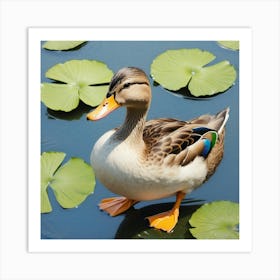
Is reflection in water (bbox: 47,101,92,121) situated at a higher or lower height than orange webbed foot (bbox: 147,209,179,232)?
higher

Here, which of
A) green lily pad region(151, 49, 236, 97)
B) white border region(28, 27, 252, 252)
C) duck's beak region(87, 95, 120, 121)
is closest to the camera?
duck's beak region(87, 95, 120, 121)

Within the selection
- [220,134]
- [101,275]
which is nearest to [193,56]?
[220,134]

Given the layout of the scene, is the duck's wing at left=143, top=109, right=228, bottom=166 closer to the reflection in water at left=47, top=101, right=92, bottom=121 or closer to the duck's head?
the duck's head

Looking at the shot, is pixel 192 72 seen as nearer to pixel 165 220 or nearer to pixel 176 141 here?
pixel 176 141

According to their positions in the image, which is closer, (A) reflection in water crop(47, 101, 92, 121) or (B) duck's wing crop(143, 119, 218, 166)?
(B) duck's wing crop(143, 119, 218, 166)

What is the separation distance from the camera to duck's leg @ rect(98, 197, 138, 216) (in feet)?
6.23

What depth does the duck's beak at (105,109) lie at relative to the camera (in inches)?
68.4

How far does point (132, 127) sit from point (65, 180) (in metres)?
0.29

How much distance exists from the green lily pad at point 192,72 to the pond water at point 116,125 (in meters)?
0.03

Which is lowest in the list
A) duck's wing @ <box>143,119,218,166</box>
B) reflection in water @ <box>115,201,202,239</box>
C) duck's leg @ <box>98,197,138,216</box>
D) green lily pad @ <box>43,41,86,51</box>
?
reflection in water @ <box>115,201,202,239</box>

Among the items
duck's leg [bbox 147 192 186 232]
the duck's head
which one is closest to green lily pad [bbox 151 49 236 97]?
the duck's head

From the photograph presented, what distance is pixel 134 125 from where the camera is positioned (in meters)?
1.81
